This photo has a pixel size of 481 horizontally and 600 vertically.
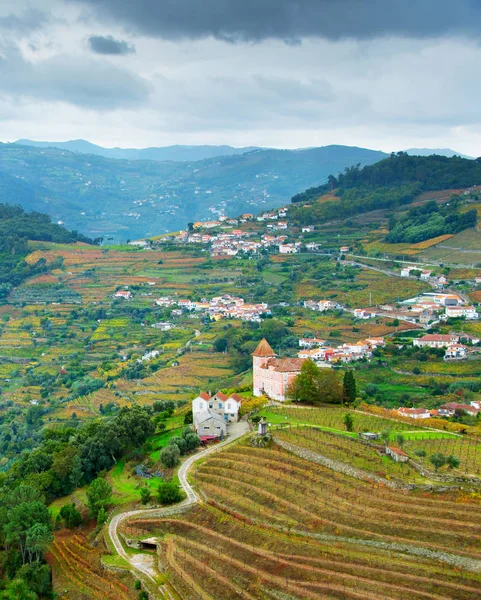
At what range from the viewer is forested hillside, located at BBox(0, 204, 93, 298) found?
114m

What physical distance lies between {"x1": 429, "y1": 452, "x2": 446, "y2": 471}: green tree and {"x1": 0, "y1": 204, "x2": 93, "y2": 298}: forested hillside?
89.6 metres

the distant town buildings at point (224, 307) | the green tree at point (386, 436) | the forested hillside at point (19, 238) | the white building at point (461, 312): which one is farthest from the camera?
the forested hillside at point (19, 238)

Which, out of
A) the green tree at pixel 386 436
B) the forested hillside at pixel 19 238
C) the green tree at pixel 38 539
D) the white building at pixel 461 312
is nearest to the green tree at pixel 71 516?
the green tree at pixel 38 539

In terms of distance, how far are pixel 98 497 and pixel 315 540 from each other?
11.7m

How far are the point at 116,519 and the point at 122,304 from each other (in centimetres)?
6909

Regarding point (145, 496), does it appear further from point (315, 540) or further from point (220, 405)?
point (220, 405)

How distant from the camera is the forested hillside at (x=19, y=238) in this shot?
11400 centimetres

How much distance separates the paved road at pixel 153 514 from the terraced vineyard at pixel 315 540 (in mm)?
→ 518

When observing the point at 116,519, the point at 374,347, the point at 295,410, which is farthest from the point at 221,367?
the point at 116,519

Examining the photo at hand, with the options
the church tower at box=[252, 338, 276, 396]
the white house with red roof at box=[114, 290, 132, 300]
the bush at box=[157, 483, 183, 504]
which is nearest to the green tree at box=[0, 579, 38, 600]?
the bush at box=[157, 483, 183, 504]

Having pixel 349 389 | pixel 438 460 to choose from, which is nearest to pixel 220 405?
pixel 349 389

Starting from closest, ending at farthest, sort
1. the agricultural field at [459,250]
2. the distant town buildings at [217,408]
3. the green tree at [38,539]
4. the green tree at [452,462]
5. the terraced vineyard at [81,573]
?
the terraced vineyard at [81,573] < the green tree at [452,462] < the green tree at [38,539] < the distant town buildings at [217,408] < the agricultural field at [459,250]

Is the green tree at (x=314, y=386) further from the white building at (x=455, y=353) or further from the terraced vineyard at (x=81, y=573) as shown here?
the white building at (x=455, y=353)

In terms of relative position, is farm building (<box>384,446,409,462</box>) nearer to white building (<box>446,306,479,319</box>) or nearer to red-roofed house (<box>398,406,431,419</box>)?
red-roofed house (<box>398,406,431,419</box>)
